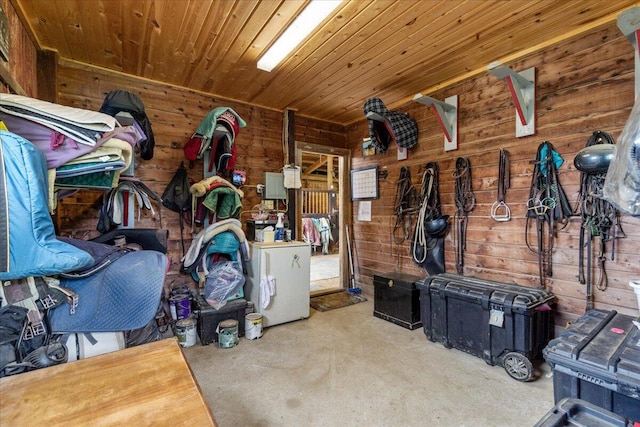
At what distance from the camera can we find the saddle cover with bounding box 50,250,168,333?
4.07 ft

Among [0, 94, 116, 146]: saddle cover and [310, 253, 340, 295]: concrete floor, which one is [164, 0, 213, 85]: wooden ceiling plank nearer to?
[0, 94, 116, 146]: saddle cover

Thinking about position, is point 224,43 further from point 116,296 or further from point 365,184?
point 365,184

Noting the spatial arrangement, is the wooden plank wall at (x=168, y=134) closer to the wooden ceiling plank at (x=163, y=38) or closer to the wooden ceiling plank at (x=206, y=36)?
the wooden ceiling plank at (x=163, y=38)

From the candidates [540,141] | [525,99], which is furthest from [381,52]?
[540,141]

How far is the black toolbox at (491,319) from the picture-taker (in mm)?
2270

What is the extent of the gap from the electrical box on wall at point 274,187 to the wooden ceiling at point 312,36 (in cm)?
114

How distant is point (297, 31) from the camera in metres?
2.40

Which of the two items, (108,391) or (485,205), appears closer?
(108,391)

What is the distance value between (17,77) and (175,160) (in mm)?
1475

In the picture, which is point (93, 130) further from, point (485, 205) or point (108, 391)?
point (485, 205)

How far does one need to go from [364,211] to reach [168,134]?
9.24 feet

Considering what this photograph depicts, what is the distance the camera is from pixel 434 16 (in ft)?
7.37

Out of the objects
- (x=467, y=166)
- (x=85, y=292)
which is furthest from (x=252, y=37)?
(x=467, y=166)

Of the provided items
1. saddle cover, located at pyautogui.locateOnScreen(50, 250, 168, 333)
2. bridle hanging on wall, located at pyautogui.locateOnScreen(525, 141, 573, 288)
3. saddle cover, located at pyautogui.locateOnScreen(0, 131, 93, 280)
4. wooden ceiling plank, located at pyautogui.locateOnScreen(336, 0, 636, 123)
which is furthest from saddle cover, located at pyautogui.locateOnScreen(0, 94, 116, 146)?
bridle hanging on wall, located at pyautogui.locateOnScreen(525, 141, 573, 288)
